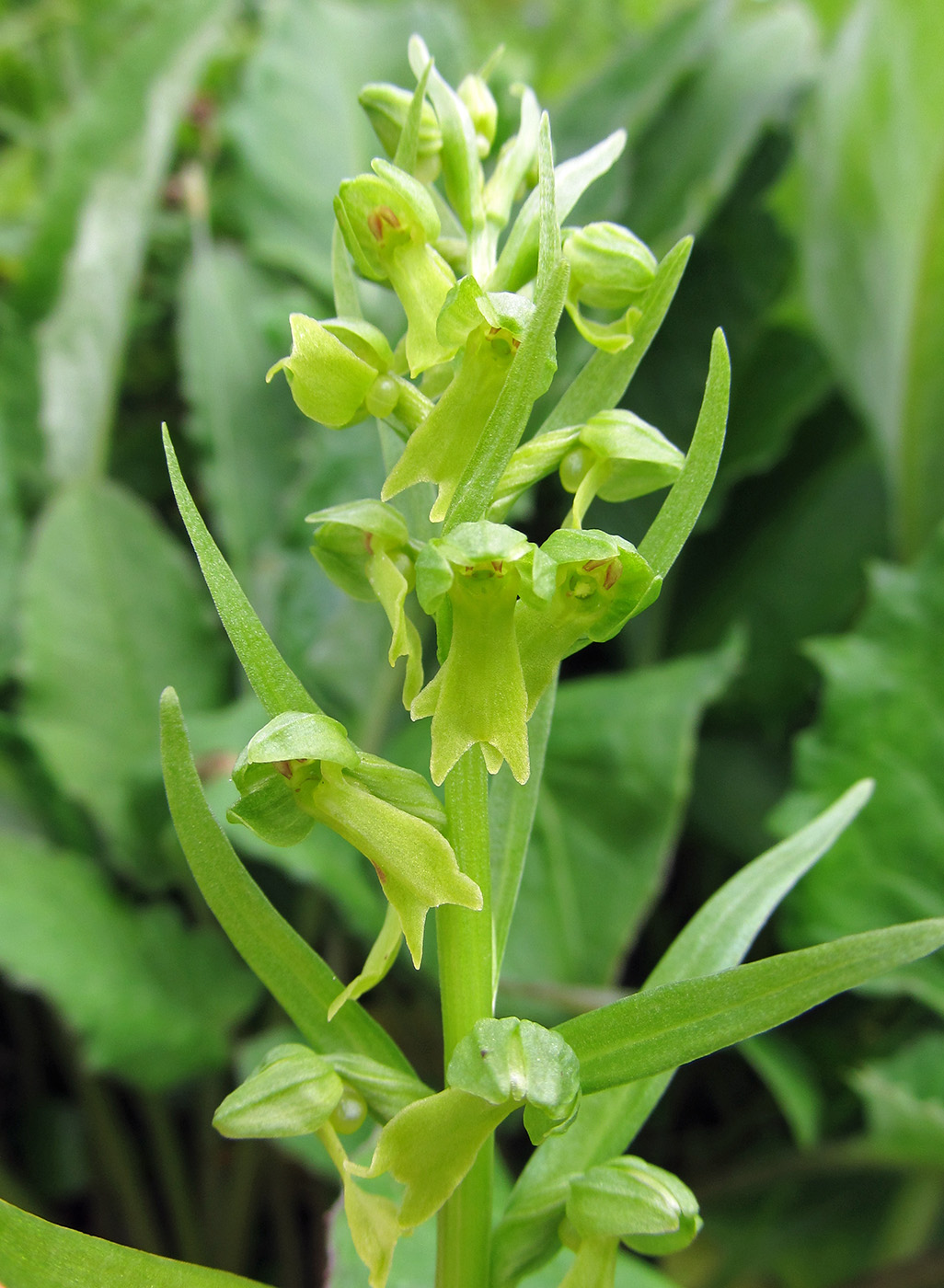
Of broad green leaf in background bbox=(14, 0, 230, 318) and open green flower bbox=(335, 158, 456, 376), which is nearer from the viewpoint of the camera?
open green flower bbox=(335, 158, 456, 376)

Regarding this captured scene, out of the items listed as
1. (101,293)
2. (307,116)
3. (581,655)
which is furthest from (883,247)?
(101,293)

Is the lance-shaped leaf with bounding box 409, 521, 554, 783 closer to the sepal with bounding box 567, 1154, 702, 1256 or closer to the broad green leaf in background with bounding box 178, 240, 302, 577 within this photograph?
the sepal with bounding box 567, 1154, 702, 1256

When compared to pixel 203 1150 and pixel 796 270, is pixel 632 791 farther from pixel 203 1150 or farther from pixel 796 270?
pixel 796 270

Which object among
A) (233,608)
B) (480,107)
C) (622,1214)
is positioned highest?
(480,107)

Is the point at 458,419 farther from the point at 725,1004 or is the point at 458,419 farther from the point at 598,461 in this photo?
the point at 725,1004

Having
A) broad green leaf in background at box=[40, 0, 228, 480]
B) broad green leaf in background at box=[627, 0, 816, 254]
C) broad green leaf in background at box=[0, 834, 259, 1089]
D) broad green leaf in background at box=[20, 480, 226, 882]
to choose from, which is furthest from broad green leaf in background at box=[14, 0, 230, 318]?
broad green leaf in background at box=[0, 834, 259, 1089]
